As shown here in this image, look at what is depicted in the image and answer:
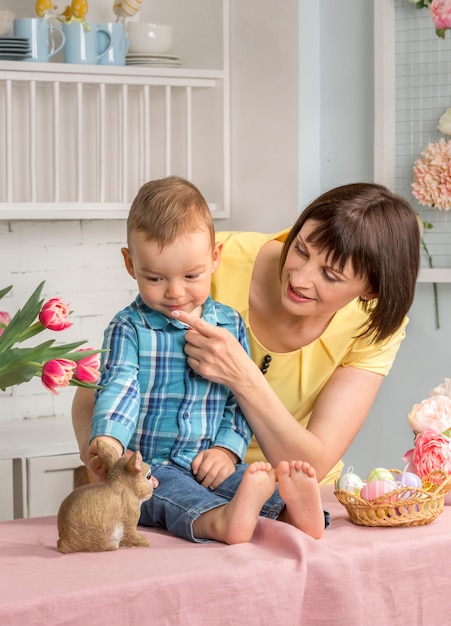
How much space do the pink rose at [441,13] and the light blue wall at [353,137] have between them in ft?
0.96

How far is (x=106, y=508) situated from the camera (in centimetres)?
124

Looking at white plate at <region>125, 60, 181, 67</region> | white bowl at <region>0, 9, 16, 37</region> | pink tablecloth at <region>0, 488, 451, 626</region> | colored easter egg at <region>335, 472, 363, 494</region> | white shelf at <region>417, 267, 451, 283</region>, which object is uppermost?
white bowl at <region>0, 9, 16, 37</region>

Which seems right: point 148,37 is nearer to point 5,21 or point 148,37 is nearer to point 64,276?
point 5,21

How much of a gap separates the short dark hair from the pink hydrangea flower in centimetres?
98

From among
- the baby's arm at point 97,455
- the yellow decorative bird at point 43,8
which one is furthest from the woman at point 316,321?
the yellow decorative bird at point 43,8

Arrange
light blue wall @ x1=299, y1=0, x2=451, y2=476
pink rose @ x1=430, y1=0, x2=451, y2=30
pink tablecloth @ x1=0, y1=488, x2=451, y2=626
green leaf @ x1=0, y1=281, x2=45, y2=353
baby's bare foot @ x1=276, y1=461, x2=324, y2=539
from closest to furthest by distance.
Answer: pink tablecloth @ x1=0, y1=488, x2=451, y2=626, green leaf @ x1=0, y1=281, x2=45, y2=353, baby's bare foot @ x1=276, y1=461, x2=324, y2=539, pink rose @ x1=430, y1=0, x2=451, y2=30, light blue wall @ x1=299, y1=0, x2=451, y2=476

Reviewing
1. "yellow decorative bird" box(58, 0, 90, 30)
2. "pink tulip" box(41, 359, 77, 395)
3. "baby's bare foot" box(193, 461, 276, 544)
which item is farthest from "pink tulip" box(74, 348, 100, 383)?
"yellow decorative bird" box(58, 0, 90, 30)

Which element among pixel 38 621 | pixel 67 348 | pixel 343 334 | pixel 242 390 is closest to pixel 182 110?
pixel 343 334

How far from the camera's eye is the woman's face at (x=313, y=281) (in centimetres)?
158

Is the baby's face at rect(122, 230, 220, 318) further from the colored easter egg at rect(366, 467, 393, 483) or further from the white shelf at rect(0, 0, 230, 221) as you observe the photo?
the white shelf at rect(0, 0, 230, 221)

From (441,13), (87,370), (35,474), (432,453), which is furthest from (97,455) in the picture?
(441,13)

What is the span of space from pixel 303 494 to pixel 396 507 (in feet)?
0.50

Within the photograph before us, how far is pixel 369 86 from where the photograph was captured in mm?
2834

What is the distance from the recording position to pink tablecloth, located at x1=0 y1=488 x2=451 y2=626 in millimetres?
1123
